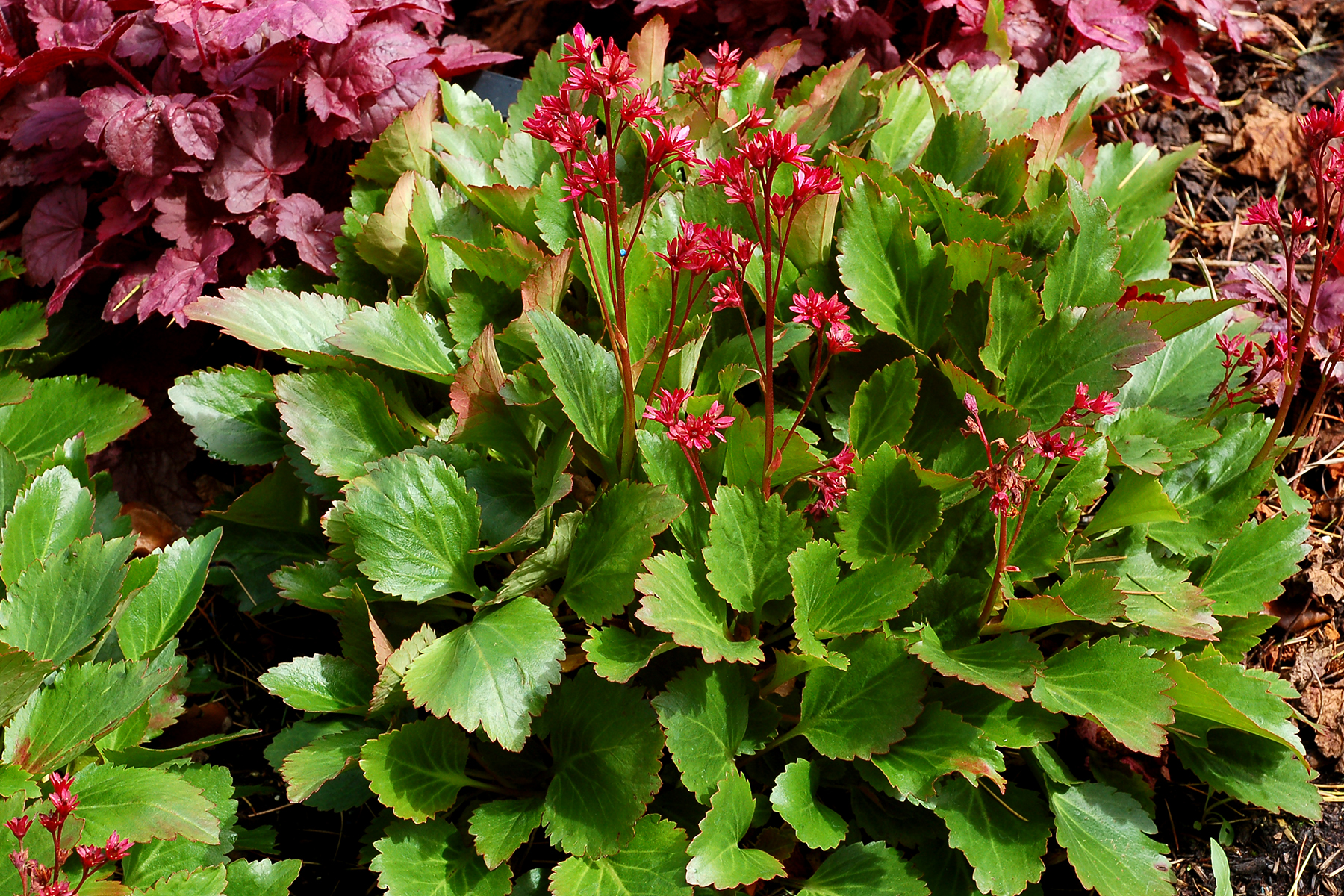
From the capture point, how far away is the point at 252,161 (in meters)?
2.16

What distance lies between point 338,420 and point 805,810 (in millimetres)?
941

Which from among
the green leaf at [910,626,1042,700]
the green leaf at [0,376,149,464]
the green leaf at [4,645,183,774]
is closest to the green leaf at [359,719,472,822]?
the green leaf at [4,645,183,774]

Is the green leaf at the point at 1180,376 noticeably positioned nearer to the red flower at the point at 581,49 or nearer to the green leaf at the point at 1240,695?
the green leaf at the point at 1240,695

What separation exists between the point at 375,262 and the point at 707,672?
1.01m

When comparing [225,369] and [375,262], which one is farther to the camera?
[375,262]

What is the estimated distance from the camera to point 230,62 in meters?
2.15

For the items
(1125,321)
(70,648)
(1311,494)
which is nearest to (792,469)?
(1125,321)

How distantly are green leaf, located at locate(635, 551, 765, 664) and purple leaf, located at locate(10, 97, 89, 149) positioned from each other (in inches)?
63.7

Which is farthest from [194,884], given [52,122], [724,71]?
[52,122]

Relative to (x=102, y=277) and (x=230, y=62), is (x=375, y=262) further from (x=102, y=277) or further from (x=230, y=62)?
(x=102, y=277)

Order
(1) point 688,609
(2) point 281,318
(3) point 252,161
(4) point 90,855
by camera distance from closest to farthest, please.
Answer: (4) point 90,855 < (1) point 688,609 < (2) point 281,318 < (3) point 252,161

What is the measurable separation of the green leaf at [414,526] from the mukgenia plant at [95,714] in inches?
15.0

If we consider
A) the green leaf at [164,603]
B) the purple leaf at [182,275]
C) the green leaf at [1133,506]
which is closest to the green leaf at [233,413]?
the green leaf at [164,603]

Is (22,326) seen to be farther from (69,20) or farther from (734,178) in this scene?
(734,178)
